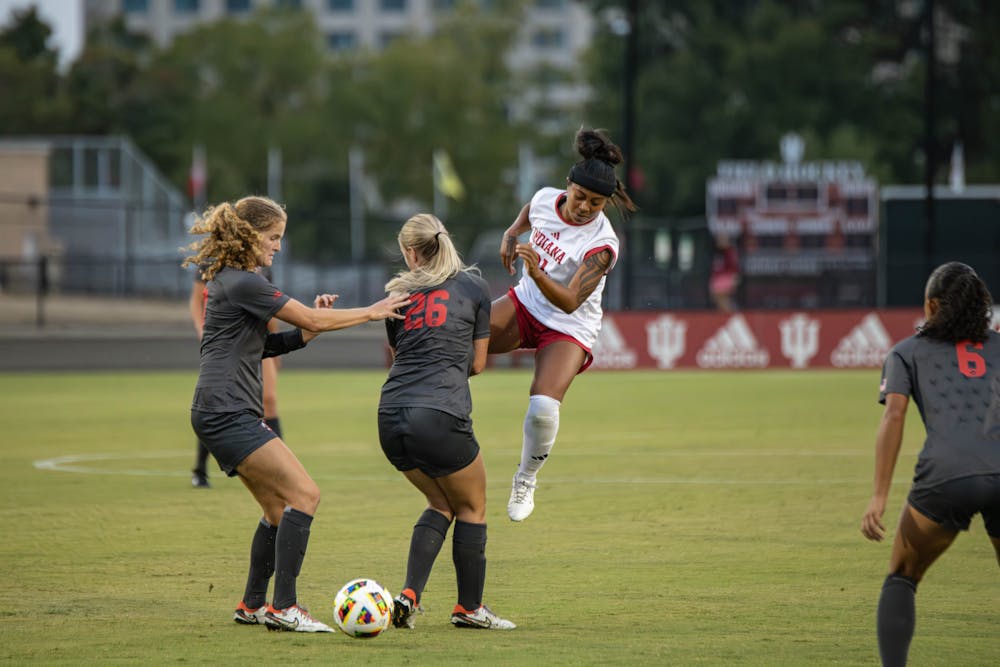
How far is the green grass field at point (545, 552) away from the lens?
713 cm

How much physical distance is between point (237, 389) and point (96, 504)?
5350 mm

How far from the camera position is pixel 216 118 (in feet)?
262

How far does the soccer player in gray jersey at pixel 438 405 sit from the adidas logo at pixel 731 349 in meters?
20.8

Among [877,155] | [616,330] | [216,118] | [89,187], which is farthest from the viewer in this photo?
[216,118]

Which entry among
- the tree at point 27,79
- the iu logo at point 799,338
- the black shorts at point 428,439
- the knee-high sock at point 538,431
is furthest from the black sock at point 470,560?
the tree at point 27,79

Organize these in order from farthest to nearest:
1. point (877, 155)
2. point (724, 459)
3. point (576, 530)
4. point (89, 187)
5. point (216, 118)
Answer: point (216, 118), point (877, 155), point (89, 187), point (724, 459), point (576, 530)

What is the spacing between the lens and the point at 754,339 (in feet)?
91.7

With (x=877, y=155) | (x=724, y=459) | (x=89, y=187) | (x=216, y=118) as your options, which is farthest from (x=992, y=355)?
(x=216, y=118)

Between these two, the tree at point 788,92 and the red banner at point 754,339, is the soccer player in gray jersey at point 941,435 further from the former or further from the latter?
the tree at point 788,92

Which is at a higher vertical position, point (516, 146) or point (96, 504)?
point (516, 146)

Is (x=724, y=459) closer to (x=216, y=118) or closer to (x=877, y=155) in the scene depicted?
(x=877, y=155)

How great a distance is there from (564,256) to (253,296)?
2.56 meters

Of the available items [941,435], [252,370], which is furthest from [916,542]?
[252,370]

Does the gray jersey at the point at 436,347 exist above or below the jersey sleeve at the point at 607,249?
below
